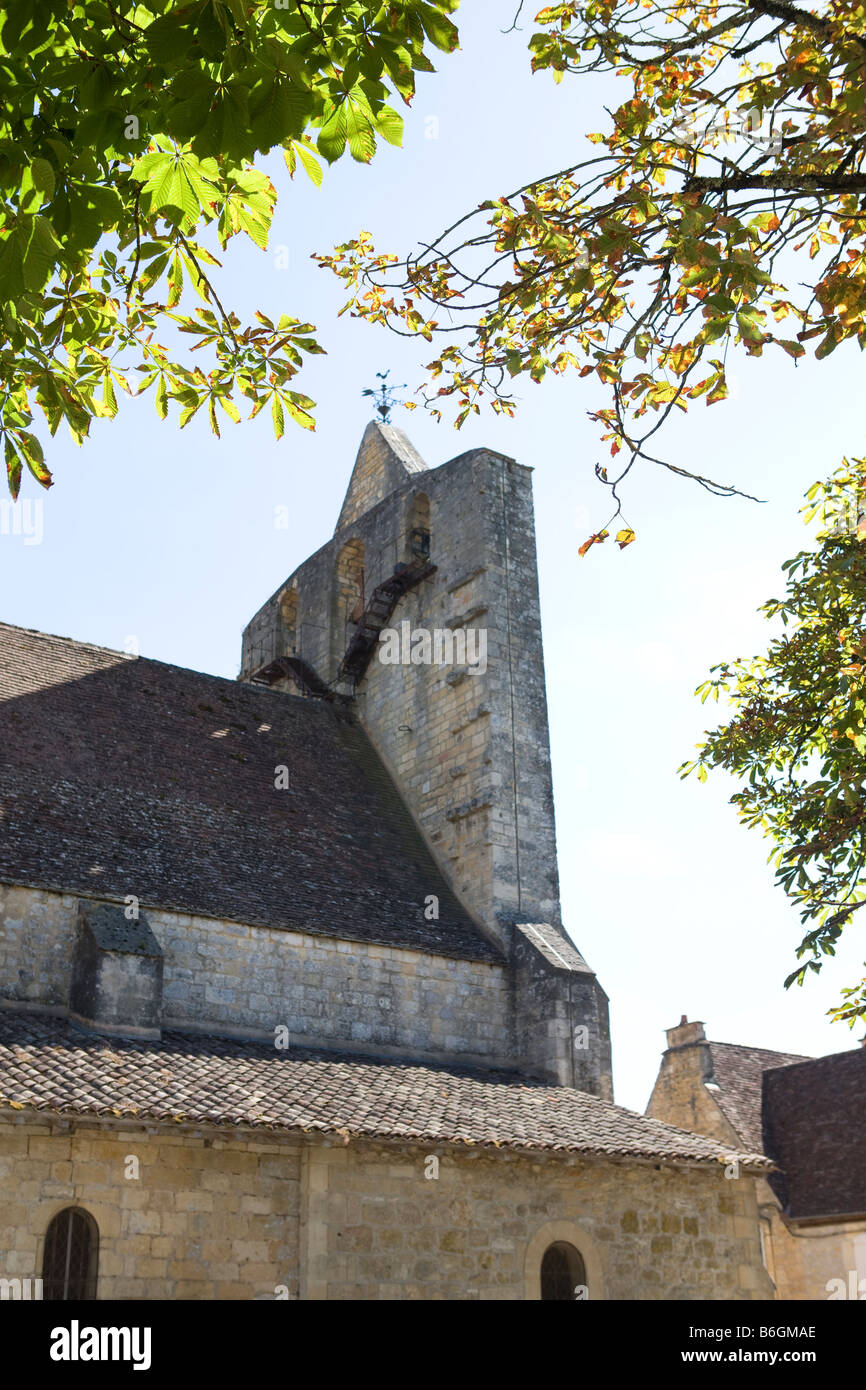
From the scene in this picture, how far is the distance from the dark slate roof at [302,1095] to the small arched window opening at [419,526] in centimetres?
841

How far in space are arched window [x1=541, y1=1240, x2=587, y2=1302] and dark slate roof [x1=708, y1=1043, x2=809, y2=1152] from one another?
10303 millimetres

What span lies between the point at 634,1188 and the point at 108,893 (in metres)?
6.14

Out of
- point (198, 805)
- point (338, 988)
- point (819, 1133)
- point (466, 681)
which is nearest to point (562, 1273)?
point (338, 988)

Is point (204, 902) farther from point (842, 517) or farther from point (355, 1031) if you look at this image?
point (842, 517)

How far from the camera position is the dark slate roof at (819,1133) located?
65.8 ft

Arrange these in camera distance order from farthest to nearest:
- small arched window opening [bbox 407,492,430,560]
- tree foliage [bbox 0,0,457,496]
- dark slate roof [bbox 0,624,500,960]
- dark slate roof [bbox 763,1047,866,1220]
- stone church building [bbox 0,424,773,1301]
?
dark slate roof [bbox 763,1047,866,1220]
small arched window opening [bbox 407,492,430,560]
dark slate roof [bbox 0,624,500,960]
stone church building [bbox 0,424,773,1301]
tree foliage [bbox 0,0,457,496]

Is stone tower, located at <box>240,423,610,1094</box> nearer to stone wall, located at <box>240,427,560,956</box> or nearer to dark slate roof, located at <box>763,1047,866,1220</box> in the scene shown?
stone wall, located at <box>240,427,560,956</box>

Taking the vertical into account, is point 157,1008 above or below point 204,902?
below

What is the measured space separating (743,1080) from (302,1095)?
14979mm

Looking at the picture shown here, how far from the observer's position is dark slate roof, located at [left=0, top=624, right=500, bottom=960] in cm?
1334

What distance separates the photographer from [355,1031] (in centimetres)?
1401

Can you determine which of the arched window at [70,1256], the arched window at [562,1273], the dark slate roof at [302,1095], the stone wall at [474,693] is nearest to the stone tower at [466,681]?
the stone wall at [474,693]

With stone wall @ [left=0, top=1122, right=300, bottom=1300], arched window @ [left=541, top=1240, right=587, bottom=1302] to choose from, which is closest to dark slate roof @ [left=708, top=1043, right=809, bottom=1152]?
arched window @ [left=541, top=1240, right=587, bottom=1302]
